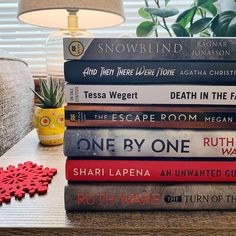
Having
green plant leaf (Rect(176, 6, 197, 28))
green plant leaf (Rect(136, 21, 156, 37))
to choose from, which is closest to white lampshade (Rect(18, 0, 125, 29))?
green plant leaf (Rect(136, 21, 156, 37))

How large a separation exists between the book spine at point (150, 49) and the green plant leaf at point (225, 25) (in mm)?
368

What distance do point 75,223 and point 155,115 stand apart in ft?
0.56

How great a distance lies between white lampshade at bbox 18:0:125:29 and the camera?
2.31 ft

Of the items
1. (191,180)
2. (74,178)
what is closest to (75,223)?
(74,178)

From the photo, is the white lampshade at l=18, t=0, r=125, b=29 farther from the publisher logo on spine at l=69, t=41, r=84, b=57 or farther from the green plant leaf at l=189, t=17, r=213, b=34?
the publisher logo on spine at l=69, t=41, r=84, b=57

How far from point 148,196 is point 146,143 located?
0.07 meters

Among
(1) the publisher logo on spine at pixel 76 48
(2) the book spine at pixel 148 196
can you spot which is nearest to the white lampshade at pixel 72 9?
(1) the publisher logo on spine at pixel 76 48

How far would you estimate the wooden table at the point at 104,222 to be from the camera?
0.35 meters

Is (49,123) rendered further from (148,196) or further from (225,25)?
(225,25)

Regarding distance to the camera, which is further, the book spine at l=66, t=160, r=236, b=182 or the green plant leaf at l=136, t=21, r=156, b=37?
the green plant leaf at l=136, t=21, r=156, b=37

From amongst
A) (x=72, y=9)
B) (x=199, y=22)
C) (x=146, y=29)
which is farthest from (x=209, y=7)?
(x=72, y=9)

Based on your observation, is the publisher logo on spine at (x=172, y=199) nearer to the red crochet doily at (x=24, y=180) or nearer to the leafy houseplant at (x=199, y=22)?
the red crochet doily at (x=24, y=180)

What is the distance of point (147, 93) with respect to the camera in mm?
378

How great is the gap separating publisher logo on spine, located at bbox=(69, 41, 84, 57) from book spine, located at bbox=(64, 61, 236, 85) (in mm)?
11
